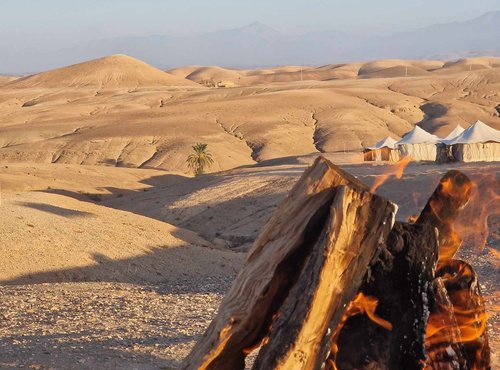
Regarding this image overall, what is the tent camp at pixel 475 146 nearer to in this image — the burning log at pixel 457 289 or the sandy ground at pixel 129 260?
the sandy ground at pixel 129 260

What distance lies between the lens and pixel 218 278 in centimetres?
1816

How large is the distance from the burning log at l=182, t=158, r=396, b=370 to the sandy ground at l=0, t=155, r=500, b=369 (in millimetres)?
2923

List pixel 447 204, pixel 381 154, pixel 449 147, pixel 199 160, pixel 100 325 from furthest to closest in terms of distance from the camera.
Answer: pixel 199 160 < pixel 381 154 < pixel 449 147 < pixel 100 325 < pixel 447 204

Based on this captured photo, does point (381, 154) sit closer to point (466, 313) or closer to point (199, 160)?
point (199, 160)

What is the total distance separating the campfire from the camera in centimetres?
541

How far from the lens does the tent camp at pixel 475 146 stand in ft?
118

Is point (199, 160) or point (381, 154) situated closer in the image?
point (381, 154)

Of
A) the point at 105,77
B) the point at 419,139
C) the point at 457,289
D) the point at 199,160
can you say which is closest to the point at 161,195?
the point at 419,139

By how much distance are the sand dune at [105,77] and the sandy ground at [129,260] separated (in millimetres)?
89056

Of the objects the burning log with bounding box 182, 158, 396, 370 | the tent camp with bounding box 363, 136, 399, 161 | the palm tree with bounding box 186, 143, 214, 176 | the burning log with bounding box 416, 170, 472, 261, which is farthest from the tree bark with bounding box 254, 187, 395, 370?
the palm tree with bounding box 186, 143, 214, 176

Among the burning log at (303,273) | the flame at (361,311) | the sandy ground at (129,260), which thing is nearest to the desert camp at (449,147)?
the sandy ground at (129,260)

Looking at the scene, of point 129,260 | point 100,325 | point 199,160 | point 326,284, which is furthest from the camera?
point 199,160

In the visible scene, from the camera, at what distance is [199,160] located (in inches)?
1993

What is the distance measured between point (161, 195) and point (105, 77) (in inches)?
3876
